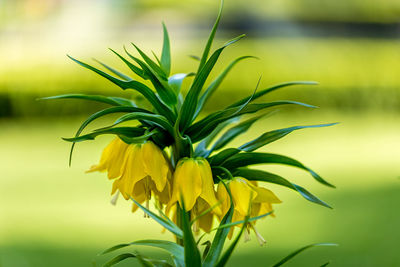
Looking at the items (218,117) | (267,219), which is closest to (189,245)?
(218,117)

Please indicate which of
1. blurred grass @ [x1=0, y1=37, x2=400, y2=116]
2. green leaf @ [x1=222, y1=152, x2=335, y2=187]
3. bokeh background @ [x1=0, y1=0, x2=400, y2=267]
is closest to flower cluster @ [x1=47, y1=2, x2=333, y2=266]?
green leaf @ [x1=222, y1=152, x2=335, y2=187]

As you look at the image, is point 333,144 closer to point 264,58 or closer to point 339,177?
point 339,177

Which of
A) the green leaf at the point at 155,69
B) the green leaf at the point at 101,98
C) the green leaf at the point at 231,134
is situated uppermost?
the green leaf at the point at 155,69

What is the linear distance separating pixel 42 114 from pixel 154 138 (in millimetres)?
3437

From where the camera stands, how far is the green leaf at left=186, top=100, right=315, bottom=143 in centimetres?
50

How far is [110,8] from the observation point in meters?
5.36

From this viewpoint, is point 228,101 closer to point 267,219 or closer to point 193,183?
point 267,219

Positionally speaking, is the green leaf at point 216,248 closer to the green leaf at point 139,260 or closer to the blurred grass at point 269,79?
the green leaf at point 139,260

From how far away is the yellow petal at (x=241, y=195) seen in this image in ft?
1.64

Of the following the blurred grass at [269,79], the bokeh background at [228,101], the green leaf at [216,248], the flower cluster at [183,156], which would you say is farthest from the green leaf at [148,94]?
the blurred grass at [269,79]

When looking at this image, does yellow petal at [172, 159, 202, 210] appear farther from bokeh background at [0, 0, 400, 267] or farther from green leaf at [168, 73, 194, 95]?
bokeh background at [0, 0, 400, 267]

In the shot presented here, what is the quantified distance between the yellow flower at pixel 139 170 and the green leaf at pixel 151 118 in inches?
0.8

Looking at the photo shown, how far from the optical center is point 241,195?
50 centimetres

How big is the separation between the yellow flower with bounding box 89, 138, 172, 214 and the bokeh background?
1036mm
